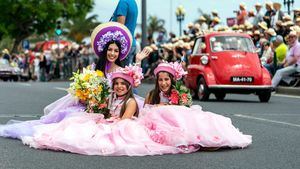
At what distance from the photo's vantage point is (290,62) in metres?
22.1

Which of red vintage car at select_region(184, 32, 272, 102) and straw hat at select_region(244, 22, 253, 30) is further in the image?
straw hat at select_region(244, 22, 253, 30)

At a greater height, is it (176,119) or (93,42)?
Answer: (93,42)

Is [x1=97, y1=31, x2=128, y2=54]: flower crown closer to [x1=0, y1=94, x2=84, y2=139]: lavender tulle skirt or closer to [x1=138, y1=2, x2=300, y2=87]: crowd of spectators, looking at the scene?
[x1=0, y1=94, x2=84, y2=139]: lavender tulle skirt

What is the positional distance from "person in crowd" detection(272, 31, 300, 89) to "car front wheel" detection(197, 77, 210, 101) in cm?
328

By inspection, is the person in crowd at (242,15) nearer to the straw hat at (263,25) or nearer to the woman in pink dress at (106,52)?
the straw hat at (263,25)

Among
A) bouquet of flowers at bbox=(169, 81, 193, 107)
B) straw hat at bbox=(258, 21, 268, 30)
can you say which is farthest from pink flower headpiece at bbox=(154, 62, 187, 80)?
straw hat at bbox=(258, 21, 268, 30)

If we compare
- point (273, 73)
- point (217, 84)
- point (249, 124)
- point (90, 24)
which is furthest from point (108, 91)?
point (90, 24)

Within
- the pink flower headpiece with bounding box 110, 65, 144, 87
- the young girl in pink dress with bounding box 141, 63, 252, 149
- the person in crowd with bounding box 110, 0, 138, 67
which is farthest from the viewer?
the person in crowd with bounding box 110, 0, 138, 67

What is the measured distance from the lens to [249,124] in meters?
11.9

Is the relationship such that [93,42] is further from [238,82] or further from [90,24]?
[90,24]

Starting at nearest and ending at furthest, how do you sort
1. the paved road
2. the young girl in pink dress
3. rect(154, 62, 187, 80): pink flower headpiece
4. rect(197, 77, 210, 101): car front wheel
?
the paved road < the young girl in pink dress < rect(154, 62, 187, 80): pink flower headpiece < rect(197, 77, 210, 101): car front wheel

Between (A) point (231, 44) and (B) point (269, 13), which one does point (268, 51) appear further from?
(A) point (231, 44)

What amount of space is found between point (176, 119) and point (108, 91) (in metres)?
1.03

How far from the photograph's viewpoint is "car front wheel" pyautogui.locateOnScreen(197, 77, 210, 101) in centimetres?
1922
